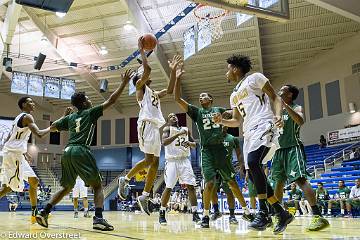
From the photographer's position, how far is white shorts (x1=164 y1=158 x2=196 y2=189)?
6965 millimetres

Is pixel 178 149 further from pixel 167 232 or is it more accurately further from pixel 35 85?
pixel 35 85

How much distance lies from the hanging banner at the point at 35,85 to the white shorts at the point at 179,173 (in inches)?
535

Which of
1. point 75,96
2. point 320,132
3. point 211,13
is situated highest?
point 211,13

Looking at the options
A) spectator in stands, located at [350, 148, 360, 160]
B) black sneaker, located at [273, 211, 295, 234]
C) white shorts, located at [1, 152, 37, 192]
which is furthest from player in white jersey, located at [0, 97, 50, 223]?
spectator in stands, located at [350, 148, 360, 160]

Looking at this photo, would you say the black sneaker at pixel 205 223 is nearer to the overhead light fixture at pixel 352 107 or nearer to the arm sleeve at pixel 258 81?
the arm sleeve at pixel 258 81

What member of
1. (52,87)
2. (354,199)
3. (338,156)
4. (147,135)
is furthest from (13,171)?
(338,156)

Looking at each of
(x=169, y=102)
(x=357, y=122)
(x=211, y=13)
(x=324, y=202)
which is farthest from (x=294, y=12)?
(x=169, y=102)

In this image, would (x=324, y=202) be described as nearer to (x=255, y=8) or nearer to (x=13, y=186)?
(x=255, y=8)

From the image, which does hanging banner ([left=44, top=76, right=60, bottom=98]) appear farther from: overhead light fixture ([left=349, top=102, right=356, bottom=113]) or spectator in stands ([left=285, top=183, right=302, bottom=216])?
overhead light fixture ([left=349, top=102, right=356, bottom=113])

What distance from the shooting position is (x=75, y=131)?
4785mm

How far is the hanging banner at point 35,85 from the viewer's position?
18.7 metres

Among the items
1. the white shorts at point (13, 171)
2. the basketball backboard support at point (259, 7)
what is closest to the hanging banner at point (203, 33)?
the basketball backboard support at point (259, 7)

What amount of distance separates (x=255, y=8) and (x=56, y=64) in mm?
16095

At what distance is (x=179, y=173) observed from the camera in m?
7.09
